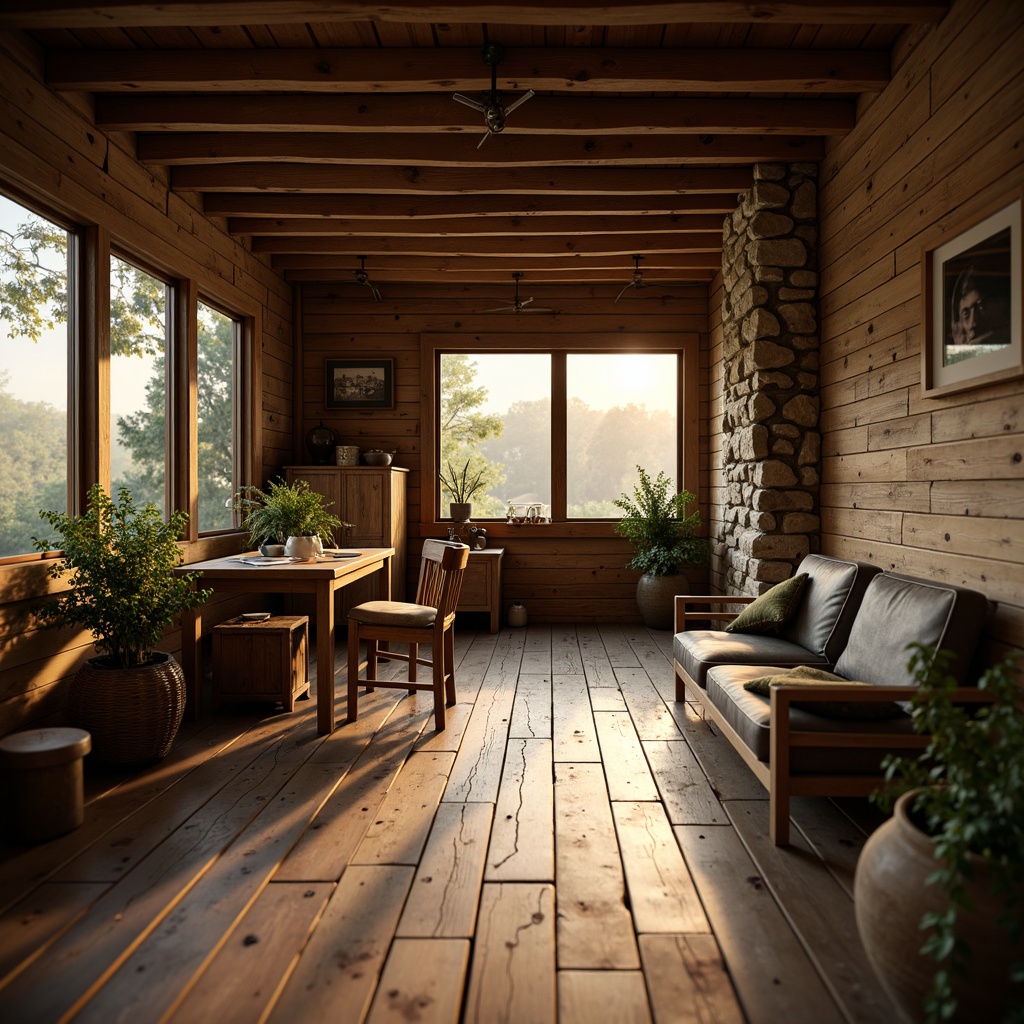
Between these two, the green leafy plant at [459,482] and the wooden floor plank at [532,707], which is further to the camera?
the green leafy plant at [459,482]

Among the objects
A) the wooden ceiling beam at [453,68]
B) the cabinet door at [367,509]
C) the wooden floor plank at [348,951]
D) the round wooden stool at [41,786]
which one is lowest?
the wooden floor plank at [348,951]

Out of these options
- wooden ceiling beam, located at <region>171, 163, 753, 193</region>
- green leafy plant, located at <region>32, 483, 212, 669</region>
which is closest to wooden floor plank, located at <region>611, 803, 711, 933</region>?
green leafy plant, located at <region>32, 483, 212, 669</region>

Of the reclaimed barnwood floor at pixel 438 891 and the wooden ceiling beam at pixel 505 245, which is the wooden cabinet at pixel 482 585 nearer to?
the wooden ceiling beam at pixel 505 245

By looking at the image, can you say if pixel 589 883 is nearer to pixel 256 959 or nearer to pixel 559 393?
pixel 256 959

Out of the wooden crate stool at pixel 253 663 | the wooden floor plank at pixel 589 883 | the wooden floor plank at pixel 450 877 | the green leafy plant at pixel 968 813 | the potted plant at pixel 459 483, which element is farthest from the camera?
the potted plant at pixel 459 483

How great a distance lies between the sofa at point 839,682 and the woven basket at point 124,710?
2.27 metres

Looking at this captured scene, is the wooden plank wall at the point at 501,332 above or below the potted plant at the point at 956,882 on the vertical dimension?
above

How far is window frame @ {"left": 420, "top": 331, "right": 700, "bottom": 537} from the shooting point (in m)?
6.79

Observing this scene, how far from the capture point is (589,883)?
2.21 metres

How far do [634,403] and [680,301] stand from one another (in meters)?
0.97

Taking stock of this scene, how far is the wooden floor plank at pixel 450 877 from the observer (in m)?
1.97

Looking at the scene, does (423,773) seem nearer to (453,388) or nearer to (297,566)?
(297,566)

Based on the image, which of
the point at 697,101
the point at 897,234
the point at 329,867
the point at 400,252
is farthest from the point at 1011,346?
the point at 400,252

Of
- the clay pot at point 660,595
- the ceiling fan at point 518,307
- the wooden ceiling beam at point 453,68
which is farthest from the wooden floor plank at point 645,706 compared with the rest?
the ceiling fan at point 518,307
